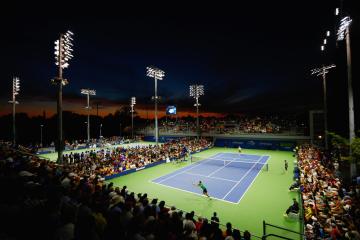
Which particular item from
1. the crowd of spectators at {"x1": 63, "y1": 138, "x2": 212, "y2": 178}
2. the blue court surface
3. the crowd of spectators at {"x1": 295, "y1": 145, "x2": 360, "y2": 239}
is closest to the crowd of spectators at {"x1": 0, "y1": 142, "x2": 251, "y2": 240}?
the crowd of spectators at {"x1": 295, "y1": 145, "x2": 360, "y2": 239}

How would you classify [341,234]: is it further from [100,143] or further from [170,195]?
[100,143]

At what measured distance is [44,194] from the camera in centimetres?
519

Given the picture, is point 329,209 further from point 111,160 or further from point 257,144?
point 257,144

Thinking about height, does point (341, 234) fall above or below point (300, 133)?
below

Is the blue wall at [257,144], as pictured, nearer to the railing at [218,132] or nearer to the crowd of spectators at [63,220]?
the railing at [218,132]

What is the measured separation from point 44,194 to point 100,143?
43.4m

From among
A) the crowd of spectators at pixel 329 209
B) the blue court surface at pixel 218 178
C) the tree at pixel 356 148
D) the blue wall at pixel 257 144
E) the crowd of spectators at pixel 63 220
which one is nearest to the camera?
the crowd of spectators at pixel 63 220

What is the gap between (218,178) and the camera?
20828 millimetres

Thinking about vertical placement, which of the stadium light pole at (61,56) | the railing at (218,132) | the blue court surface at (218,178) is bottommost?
the blue court surface at (218,178)

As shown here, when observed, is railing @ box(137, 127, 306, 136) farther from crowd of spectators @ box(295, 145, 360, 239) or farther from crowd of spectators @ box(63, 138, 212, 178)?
crowd of spectators @ box(295, 145, 360, 239)

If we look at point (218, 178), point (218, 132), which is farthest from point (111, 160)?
point (218, 132)

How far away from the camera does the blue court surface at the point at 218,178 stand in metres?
16.6

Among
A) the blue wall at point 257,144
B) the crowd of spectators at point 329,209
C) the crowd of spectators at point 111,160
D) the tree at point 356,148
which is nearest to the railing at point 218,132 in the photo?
the blue wall at point 257,144

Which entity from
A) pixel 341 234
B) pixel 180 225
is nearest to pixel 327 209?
pixel 341 234
